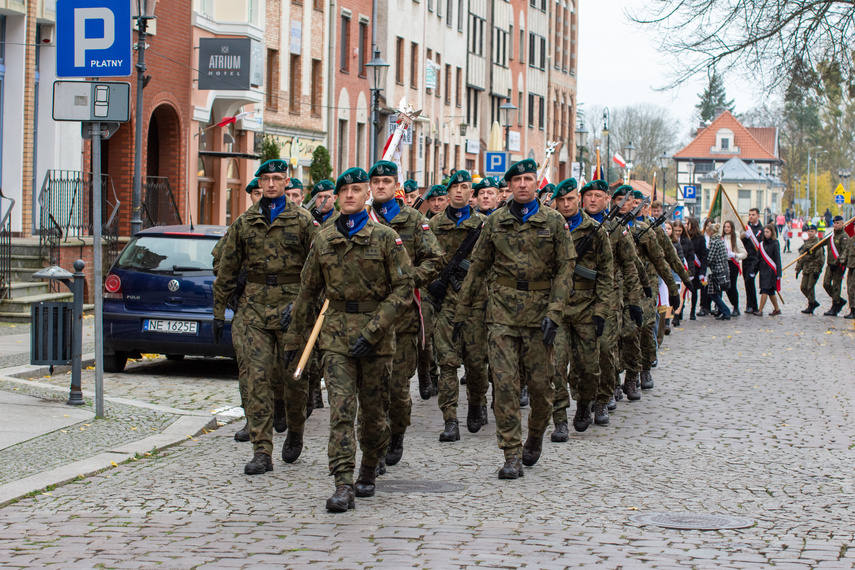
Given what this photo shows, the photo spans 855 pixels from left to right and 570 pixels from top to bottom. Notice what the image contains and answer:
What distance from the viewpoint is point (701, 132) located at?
442ft

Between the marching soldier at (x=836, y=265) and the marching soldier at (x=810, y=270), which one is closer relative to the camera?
the marching soldier at (x=836, y=265)

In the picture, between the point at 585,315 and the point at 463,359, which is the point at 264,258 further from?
the point at 585,315

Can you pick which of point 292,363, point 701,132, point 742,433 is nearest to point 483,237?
point 292,363

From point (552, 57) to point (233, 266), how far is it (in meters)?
66.1

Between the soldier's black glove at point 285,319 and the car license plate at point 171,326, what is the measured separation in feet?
13.2

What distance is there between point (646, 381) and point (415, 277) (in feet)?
18.2

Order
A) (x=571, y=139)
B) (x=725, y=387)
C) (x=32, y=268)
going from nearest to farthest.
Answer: (x=725, y=387), (x=32, y=268), (x=571, y=139)

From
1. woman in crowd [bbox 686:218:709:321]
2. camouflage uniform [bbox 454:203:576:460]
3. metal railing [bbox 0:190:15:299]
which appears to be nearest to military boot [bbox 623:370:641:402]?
camouflage uniform [bbox 454:203:576:460]

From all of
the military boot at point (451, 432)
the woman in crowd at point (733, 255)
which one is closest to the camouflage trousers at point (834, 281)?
the woman in crowd at point (733, 255)

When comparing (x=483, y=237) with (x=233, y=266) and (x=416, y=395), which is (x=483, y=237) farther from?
(x=416, y=395)

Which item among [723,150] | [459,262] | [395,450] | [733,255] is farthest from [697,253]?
[723,150]

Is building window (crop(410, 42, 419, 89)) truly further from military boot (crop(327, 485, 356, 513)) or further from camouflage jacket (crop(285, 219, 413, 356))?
military boot (crop(327, 485, 356, 513))

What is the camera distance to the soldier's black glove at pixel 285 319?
8062mm

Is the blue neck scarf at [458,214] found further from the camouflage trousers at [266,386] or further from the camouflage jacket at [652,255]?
the camouflage trousers at [266,386]
